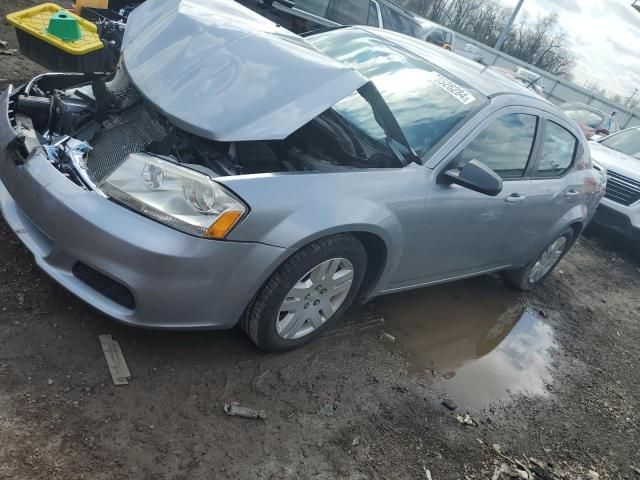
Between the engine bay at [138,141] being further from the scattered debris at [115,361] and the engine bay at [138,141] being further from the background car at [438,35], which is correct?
the background car at [438,35]

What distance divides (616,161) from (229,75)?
6978 millimetres

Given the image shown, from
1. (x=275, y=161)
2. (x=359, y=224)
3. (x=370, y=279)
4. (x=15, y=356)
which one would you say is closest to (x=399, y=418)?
(x=370, y=279)

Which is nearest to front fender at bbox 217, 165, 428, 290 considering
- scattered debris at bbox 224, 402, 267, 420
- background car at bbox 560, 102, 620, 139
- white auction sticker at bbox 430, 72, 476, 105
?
white auction sticker at bbox 430, 72, 476, 105

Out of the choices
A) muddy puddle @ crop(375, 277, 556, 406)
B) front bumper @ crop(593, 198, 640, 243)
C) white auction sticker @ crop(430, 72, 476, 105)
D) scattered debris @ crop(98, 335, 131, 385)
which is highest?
white auction sticker @ crop(430, 72, 476, 105)

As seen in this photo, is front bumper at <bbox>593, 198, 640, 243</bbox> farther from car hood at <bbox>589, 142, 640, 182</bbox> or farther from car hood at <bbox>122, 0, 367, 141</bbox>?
car hood at <bbox>122, 0, 367, 141</bbox>

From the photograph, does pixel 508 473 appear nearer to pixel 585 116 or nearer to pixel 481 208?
pixel 481 208

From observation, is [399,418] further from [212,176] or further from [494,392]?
[212,176]

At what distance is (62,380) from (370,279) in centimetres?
172

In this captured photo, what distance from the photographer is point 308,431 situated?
2.62 m

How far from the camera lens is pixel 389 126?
124 inches

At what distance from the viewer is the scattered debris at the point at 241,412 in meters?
2.54

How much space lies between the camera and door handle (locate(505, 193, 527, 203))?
12.4ft

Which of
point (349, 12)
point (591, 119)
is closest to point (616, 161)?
point (349, 12)

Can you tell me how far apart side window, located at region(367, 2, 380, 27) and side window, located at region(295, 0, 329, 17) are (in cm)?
113
